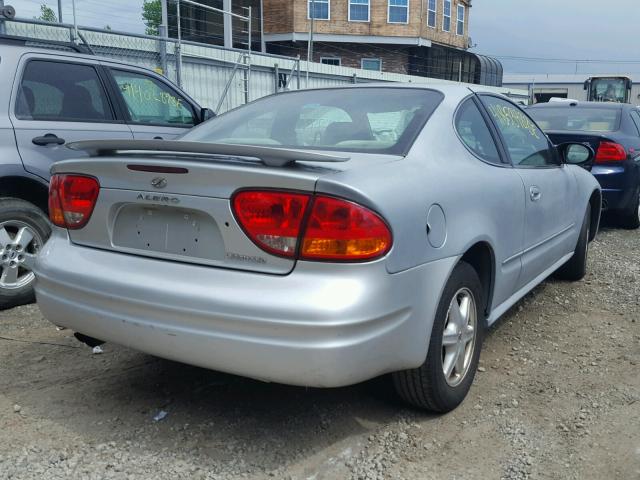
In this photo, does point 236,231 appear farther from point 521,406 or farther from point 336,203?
point 521,406

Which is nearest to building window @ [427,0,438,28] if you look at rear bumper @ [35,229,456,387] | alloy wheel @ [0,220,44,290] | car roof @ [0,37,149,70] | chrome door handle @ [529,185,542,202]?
car roof @ [0,37,149,70]

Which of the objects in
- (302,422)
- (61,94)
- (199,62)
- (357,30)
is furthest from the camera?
(357,30)

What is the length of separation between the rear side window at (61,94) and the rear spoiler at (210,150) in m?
2.00

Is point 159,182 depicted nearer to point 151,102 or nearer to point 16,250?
point 16,250

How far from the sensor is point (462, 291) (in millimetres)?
2998

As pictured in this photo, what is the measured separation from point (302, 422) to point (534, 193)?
1.98m

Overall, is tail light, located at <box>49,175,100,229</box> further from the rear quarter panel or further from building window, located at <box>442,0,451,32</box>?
building window, located at <box>442,0,451,32</box>

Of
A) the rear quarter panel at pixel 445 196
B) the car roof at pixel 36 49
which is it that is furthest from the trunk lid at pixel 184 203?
the car roof at pixel 36 49

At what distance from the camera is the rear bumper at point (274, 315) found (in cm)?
230

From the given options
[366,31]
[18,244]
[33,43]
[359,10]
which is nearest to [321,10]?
[359,10]

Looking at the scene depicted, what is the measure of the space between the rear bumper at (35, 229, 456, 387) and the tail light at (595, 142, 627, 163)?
5.39 m

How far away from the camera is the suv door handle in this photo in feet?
14.9

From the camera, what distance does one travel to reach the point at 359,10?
30.2 metres

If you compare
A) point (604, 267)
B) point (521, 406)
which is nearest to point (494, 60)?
point (604, 267)
